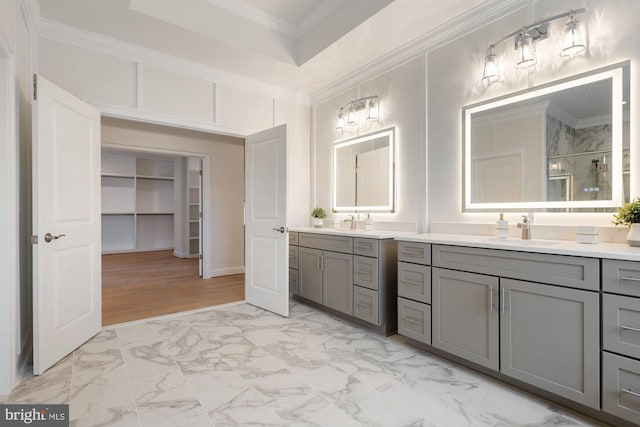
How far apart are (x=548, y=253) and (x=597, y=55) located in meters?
1.36

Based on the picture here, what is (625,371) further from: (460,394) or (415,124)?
(415,124)

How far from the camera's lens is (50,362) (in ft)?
7.38

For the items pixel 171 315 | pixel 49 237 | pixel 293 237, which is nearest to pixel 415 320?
pixel 293 237

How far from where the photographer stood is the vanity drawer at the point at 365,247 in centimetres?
283

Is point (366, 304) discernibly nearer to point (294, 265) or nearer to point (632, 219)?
point (294, 265)

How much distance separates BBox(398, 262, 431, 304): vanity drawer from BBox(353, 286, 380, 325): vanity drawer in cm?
30

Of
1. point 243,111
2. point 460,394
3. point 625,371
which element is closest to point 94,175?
point 243,111

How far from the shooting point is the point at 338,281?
3197 millimetres

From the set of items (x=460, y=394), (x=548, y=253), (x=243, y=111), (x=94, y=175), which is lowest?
(x=460, y=394)

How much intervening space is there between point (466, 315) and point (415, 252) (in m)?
0.56

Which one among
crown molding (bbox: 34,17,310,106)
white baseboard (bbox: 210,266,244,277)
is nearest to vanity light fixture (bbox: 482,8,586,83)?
crown molding (bbox: 34,17,310,106)

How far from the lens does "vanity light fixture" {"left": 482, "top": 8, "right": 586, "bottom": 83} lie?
2.10 metres

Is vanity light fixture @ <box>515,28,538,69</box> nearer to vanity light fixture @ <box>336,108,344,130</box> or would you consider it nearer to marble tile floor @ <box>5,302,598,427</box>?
vanity light fixture @ <box>336,108,344,130</box>

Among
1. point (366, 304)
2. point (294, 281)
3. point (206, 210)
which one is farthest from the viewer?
point (206, 210)
